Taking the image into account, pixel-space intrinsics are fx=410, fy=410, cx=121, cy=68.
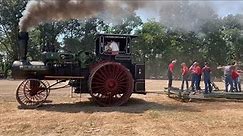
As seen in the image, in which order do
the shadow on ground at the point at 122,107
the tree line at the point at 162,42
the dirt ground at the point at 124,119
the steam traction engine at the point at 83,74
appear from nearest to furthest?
the dirt ground at the point at 124,119 → the shadow on ground at the point at 122,107 → the steam traction engine at the point at 83,74 → the tree line at the point at 162,42

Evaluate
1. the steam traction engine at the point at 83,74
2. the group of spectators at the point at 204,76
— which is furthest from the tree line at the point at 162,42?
the steam traction engine at the point at 83,74

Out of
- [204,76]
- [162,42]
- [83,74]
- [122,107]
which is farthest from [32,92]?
[162,42]

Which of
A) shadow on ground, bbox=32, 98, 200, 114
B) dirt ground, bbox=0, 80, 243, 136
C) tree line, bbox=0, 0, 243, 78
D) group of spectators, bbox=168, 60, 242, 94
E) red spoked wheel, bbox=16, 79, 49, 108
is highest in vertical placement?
tree line, bbox=0, 0, 243, 78

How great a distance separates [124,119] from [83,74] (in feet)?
12.7

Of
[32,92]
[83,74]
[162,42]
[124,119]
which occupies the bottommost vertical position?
[124,119]

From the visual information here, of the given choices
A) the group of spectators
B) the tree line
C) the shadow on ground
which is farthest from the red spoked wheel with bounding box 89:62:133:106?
the tree line

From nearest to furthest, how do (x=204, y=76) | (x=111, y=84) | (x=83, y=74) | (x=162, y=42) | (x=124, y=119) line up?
(x=124, y=119)
(x=111, y=84)
(x=83, y=74)
(x=204, y=76)
(x=162, y=42)

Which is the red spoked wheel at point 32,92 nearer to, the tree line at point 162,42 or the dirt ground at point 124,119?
the dirt ground at point 124,119

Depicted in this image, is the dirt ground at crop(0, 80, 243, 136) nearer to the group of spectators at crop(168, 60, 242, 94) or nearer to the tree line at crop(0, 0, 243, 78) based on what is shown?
the group of spectators at crop(168, 60, 242, 94)

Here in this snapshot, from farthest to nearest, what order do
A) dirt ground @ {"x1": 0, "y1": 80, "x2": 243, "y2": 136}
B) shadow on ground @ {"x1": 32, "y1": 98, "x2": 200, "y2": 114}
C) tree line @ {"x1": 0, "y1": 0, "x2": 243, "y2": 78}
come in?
tree line @ {"x1": 0, "y1": 0, "x2": 243, "y2": 78}, shadow on ground @ {"x1": 32, "y1": 98, "x2": 200, "y2": 114}, dirt ground @ {"x1": 0, "y1": 80, "x2": 243, "y2": 136}

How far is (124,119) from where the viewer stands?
526 inches

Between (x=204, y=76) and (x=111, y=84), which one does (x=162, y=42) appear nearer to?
(x=204, y=76)

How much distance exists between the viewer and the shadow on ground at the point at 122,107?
1508cm

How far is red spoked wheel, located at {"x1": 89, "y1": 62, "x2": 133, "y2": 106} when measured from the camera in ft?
53.5
